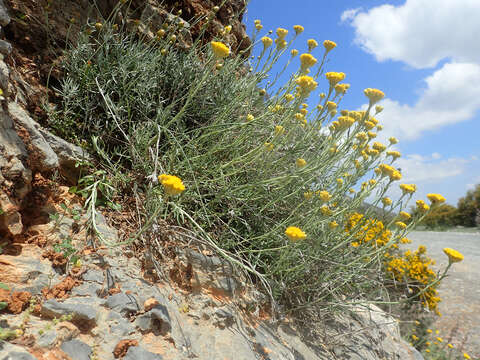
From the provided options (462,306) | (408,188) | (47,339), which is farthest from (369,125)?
(462,306)

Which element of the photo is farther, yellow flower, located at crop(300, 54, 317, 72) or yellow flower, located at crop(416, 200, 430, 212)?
yellow flower, located at crop(416, 200, 430, 212)

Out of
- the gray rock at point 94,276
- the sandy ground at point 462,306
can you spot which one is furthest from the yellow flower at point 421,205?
the sandy ground at point 462,306

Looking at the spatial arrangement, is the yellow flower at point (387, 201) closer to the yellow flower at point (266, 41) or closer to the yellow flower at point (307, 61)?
the yellow flower at point (307, 61)

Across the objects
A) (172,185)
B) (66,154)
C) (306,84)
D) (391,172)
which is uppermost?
(306,84)

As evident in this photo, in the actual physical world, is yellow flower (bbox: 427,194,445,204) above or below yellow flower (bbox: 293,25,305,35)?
below

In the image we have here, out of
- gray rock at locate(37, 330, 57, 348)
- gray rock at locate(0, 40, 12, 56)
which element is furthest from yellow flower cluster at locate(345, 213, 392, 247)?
gray rock at locate(0, 40, 12, 56)

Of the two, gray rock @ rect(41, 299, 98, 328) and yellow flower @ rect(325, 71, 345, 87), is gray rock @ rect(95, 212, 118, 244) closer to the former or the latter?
gray rock @ rect(41, 299, 98, 328)

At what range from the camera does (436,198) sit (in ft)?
8.45

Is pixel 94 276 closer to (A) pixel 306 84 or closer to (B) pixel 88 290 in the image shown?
(B) pixel 88 290

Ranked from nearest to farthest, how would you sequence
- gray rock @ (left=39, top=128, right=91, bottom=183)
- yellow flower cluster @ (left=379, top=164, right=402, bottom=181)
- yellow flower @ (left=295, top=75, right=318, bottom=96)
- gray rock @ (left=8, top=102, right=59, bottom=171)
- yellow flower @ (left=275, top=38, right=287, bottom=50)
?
gray rock @ (left=8, top=102, right=59, bottom=171) < gray rock @ (left=39, top=128, right=91, bottom=183) < yellow flower @ (left=295, top=75, right=318, bottom=96) < yellow flower cluster @ (left=379, top=164, right=402, bottom=181) < yellow flower @ (left=275, top=38, right=287, bottom=50)

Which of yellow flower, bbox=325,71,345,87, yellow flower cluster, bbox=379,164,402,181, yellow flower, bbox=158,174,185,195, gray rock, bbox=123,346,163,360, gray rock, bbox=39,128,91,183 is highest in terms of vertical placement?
yellow flower, bbox=325,71,345,87

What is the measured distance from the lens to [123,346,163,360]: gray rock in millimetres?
1377

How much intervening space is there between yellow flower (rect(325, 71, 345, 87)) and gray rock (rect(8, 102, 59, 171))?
2.06 meters

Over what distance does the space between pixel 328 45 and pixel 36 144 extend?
2.41m
